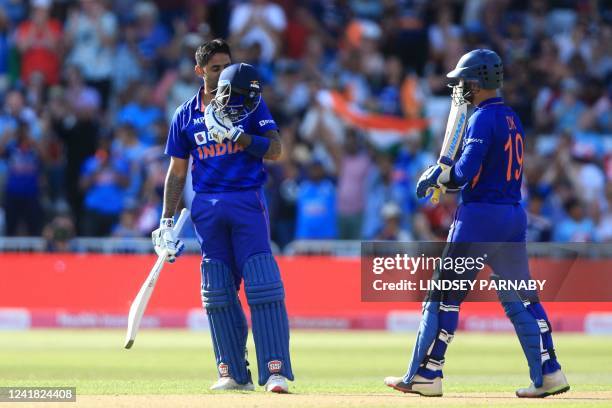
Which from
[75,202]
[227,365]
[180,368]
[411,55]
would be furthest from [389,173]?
→ [227,365]

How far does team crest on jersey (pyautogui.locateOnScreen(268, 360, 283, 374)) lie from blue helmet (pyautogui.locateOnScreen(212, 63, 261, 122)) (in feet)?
5.97

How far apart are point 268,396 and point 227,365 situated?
72cm

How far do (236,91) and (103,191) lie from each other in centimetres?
1111

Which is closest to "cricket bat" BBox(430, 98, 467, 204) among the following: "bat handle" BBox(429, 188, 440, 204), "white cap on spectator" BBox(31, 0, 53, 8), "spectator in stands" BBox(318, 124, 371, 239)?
"bat handle" BBox(429, 188, 440, 204)

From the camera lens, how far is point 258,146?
10219 millimetres

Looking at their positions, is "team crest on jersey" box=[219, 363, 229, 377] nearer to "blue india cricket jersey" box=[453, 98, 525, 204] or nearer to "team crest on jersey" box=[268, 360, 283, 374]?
"team crest on jersey" box=[268, 360, 283, 374]

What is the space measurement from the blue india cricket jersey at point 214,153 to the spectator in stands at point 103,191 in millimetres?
10551

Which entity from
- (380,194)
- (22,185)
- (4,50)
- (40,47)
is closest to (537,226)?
(380,194)

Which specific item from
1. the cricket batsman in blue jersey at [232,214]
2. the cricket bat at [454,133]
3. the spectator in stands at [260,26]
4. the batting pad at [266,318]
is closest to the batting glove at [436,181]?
the cricket bat at [454,133]

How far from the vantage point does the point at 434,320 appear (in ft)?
32.8

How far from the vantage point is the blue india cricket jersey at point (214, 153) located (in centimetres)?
1037

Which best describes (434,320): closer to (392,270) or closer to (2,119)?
(392,270)

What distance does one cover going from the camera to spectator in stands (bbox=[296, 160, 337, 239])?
20.2 metres

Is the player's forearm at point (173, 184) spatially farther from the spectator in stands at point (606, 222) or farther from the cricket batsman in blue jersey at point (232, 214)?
the spectator in stands at point (606, 222)
